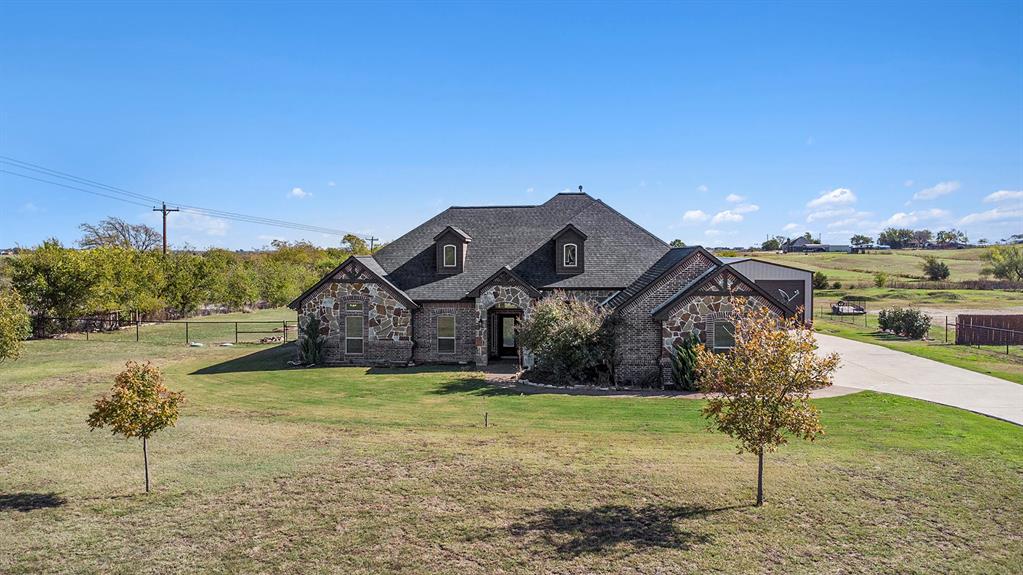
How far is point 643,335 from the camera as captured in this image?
23.0 m

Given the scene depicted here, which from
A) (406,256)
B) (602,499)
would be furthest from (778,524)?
(406,256)

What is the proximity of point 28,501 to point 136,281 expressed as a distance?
1540 inches

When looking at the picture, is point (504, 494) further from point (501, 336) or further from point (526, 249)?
point (526, 249)

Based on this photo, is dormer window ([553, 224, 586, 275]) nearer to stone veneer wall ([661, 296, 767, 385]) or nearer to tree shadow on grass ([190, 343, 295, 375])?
stone veneer wall ([661, 296, 767, 385])

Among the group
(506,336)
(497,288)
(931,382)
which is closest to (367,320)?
(497,288)

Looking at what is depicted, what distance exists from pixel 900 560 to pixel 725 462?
4.37 metres

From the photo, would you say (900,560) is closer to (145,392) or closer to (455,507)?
(455,507)

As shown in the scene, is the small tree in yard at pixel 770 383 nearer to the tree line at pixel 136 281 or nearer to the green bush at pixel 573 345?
the green bush at pixel 573 345

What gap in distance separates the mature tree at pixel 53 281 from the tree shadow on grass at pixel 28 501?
31.5m

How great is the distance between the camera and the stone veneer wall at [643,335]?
22.8m

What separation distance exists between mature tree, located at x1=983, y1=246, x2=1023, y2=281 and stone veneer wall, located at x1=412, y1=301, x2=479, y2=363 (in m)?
90.5

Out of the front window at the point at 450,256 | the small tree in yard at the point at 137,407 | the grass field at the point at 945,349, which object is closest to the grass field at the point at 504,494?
the small tree in yard at the point at 137,407

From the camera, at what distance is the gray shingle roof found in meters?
28.9

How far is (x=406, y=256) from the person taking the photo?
103 feet
